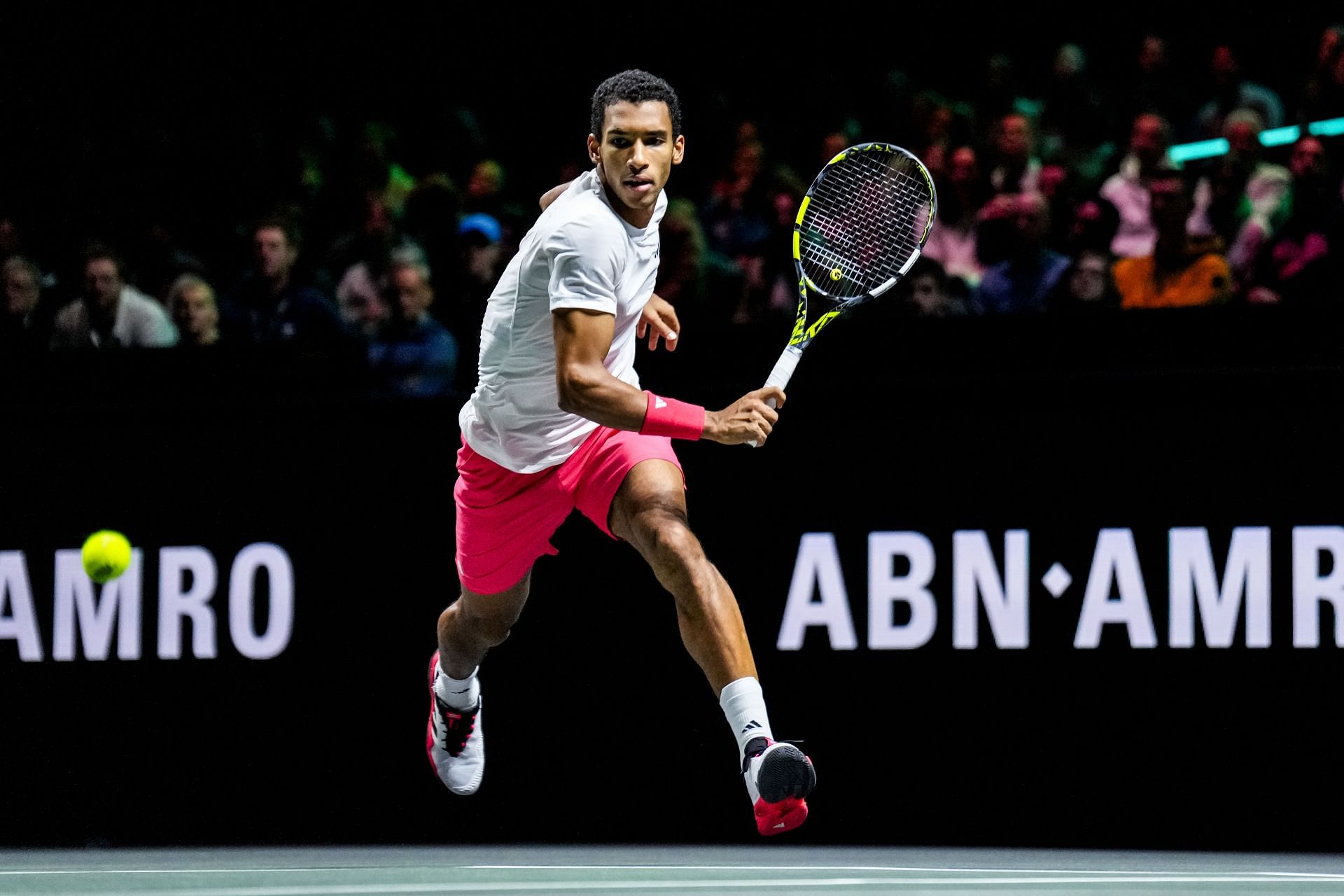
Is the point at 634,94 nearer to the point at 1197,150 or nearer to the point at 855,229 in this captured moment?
the point at 855,229

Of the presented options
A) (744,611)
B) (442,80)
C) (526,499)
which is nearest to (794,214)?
(744,611)

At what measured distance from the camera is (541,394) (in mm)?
4238

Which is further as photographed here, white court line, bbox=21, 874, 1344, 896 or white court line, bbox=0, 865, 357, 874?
white court line, bbox=0, 865, 357, 874

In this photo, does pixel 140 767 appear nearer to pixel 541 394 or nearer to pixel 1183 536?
pixel 541 394

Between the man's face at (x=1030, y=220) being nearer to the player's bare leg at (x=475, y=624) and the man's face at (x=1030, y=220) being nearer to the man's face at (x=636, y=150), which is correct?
the player's bare leg at (x=475, y=624)

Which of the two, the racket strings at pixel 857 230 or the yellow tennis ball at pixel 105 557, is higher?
the racket strings at pixel 857 230

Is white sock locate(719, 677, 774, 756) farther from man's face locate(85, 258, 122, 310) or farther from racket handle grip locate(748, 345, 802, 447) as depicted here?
man's face locate(85, 258, 122, 310)

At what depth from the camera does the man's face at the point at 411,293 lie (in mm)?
6633

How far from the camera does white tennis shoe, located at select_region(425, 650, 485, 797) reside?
5047mm

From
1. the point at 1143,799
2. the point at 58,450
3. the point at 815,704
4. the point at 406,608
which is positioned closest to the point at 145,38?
the point at 58,450

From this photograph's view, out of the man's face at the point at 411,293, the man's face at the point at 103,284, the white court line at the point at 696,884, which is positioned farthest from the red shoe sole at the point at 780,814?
the man's face at the point at 103,284

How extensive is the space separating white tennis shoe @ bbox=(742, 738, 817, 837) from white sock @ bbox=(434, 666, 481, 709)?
4.90 ft

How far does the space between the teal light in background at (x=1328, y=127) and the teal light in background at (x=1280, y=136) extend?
0.10m

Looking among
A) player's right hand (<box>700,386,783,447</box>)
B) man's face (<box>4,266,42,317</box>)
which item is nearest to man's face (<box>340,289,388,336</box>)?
man's face (<box>4,266,42,317</box>)
